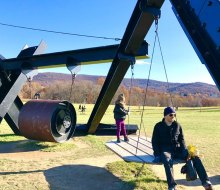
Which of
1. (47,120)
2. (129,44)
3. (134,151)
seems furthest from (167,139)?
(47,120)

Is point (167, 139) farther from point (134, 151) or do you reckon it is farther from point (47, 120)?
point (47, 120)

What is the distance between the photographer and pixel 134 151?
742 cm

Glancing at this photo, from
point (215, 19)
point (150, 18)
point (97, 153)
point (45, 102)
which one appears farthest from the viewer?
point (45, 102)

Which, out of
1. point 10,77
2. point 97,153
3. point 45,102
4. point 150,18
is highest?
point 150,18

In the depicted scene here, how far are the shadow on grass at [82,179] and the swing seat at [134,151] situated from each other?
0.51 meters

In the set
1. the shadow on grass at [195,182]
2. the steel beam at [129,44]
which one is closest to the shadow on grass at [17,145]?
the steel beam at [129,44]

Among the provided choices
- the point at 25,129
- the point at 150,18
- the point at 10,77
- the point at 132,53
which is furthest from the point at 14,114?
the point at 150,18

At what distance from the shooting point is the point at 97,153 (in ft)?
32.4

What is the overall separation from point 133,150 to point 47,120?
10.9 ft

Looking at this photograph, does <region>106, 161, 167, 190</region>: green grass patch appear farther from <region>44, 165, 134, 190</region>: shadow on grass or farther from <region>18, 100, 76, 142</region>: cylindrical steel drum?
<region>18, 100, 76, 142</region>: cylindrical steel drum

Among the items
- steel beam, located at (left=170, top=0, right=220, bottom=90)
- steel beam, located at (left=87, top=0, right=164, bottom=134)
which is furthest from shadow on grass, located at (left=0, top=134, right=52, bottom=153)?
steel beam, located at (left=170, top=0, right=220, bottom=90)

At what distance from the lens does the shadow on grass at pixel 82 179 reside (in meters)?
6.50

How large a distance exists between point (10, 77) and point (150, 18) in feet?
20.5

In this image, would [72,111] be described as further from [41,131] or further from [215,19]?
[215,19]
